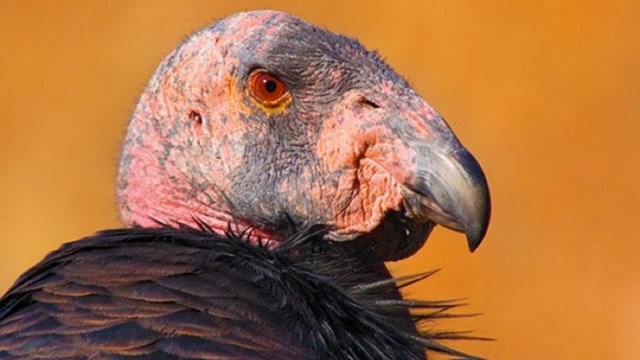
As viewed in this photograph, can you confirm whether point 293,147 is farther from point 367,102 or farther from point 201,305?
point 201,305

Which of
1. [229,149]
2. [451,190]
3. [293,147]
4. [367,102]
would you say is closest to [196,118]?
[229,149]

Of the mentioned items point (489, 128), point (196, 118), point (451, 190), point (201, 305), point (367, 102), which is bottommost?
point (201, 305)

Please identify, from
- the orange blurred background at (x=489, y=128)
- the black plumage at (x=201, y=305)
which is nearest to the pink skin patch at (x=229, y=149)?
the black plumage at (x=201, y=305)

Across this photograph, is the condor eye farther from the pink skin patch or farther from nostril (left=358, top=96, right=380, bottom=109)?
nostril (left=358, top=96, right=380, bottom=109)

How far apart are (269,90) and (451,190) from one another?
722 mm

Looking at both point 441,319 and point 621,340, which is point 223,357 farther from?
point 621,340

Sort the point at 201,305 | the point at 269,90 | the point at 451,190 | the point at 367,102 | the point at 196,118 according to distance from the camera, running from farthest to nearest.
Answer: the point at 196,118
the point at 269,90
the point at 367,102
the point at 451,190
the point at 201,305

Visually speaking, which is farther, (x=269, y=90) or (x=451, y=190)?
(x=269, y=90)

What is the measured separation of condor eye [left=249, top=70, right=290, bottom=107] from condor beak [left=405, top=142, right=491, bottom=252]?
0.49m

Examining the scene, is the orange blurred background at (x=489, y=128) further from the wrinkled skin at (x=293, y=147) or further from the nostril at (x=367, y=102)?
the nostril at (x=367, y=102)

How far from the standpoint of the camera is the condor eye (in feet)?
16.2

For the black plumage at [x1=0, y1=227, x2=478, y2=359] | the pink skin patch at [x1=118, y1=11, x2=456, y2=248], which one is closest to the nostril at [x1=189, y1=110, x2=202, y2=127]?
the pink skin patch at [x1=118, y1=11, x2=456, y2=248]

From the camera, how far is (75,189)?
1452 cm

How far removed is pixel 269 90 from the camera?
16.3 feet
